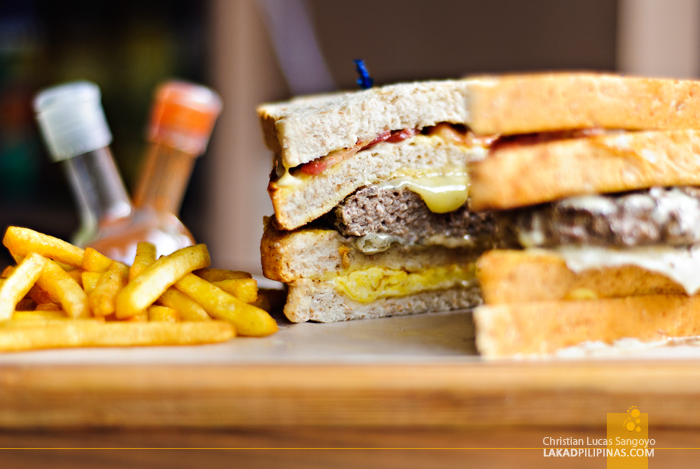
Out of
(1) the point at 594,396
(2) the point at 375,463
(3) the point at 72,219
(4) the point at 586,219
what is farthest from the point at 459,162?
(3) the point at 72,219

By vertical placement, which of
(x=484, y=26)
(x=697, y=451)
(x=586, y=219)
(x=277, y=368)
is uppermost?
(x=484, y=26)

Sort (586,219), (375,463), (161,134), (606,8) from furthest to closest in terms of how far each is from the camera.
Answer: (606,8), (161,134), (586,219), (375,463)

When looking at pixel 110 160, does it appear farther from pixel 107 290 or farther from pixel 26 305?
pixel 107 290

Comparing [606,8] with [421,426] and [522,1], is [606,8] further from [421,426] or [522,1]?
[421,426]

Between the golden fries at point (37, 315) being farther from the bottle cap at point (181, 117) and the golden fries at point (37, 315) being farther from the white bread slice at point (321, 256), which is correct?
the bottle cap at point (181, 117)

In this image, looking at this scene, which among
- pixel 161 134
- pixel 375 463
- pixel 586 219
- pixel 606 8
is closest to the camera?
pixel 375 463

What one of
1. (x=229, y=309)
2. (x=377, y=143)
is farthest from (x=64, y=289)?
(x=377, y=143)

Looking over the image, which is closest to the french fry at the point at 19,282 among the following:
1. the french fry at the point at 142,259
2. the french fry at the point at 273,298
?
the french fry at the point at 142,259
